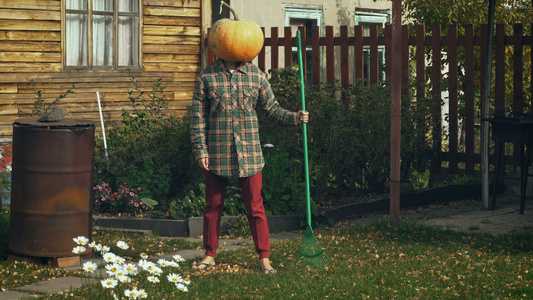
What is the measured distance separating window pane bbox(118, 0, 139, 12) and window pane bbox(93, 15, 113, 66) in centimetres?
23

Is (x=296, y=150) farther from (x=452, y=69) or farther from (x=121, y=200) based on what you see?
(x=452, y=69)

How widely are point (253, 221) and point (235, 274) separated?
422 mm

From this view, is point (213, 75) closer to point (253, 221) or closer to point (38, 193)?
point (253, 221)

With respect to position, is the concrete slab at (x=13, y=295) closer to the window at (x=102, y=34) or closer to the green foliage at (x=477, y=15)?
the window at (x=102, y=34)

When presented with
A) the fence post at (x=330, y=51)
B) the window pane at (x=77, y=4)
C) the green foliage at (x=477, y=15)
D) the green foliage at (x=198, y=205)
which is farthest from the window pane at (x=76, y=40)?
the green foliage at (x=477, y=15)

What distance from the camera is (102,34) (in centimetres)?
1185

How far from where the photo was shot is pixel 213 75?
5996mm

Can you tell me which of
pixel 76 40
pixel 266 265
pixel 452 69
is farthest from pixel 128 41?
pixel 266 265

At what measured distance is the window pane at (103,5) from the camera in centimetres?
1174

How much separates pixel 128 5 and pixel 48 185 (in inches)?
246

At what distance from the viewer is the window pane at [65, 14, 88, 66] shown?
1147 centimetres

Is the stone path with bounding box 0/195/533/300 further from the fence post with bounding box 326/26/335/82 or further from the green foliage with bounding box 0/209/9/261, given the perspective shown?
the fence post with bounding box 326/26/335/82

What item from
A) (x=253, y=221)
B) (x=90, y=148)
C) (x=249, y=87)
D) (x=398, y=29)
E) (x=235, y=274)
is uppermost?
(x=398, y=29)

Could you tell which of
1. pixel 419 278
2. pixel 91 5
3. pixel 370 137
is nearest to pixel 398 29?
pixel 370 137
